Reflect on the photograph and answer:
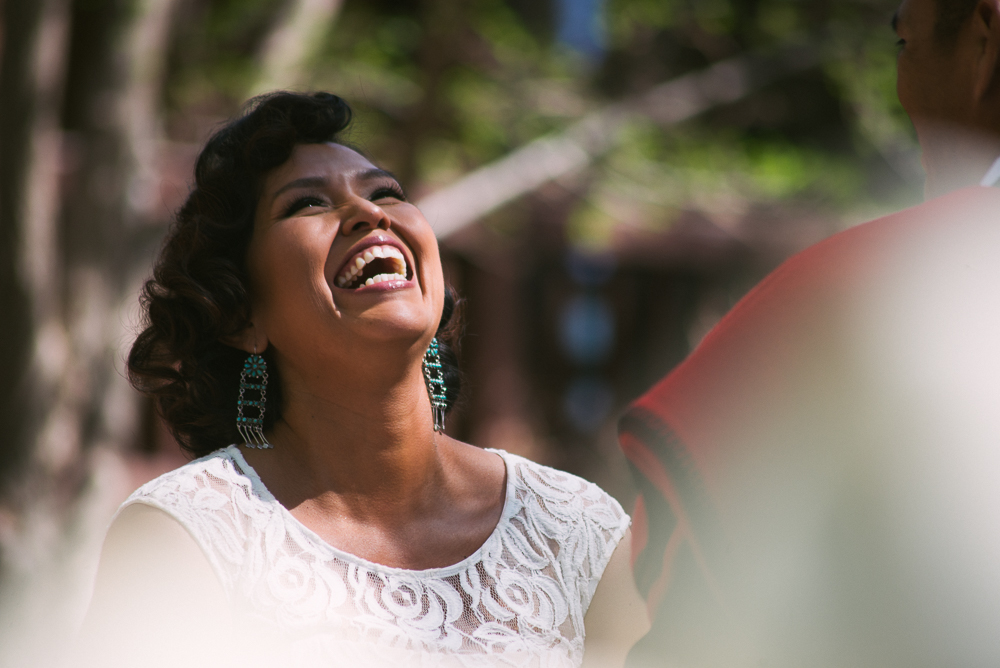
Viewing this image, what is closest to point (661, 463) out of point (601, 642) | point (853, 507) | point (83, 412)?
point (853, 507)

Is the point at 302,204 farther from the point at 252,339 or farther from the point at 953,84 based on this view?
the point at 953,84

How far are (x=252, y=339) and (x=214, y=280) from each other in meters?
0.16

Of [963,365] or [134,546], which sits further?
[134,546]

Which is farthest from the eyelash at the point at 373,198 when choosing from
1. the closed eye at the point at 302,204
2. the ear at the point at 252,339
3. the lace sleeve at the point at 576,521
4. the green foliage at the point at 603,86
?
the green foliage at the point at 603,86

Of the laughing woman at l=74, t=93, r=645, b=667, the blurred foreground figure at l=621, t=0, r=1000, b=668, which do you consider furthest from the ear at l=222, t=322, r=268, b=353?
the blurred foreground figure at l=621, t=0, r=1000, b=668

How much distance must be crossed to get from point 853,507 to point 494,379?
22.8 ft

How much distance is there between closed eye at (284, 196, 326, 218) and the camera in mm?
2131

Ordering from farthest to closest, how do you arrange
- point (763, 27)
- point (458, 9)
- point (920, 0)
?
point (763, 27) < point (458, 9) < point (920, 0)

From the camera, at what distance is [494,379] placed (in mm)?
8094

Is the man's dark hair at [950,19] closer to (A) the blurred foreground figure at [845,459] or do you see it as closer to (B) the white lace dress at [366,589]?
(A) the blurred foreground figure at [845,459]

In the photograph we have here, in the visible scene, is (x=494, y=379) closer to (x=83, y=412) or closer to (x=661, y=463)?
(x=83, y=412)

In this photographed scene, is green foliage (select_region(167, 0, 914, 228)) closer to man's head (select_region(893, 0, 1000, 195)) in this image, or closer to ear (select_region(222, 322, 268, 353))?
ear (select_region(222, 322, 268, 353))

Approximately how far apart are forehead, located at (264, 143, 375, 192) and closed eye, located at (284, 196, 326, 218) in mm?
64

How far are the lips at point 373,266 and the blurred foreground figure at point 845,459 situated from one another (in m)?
0.92
